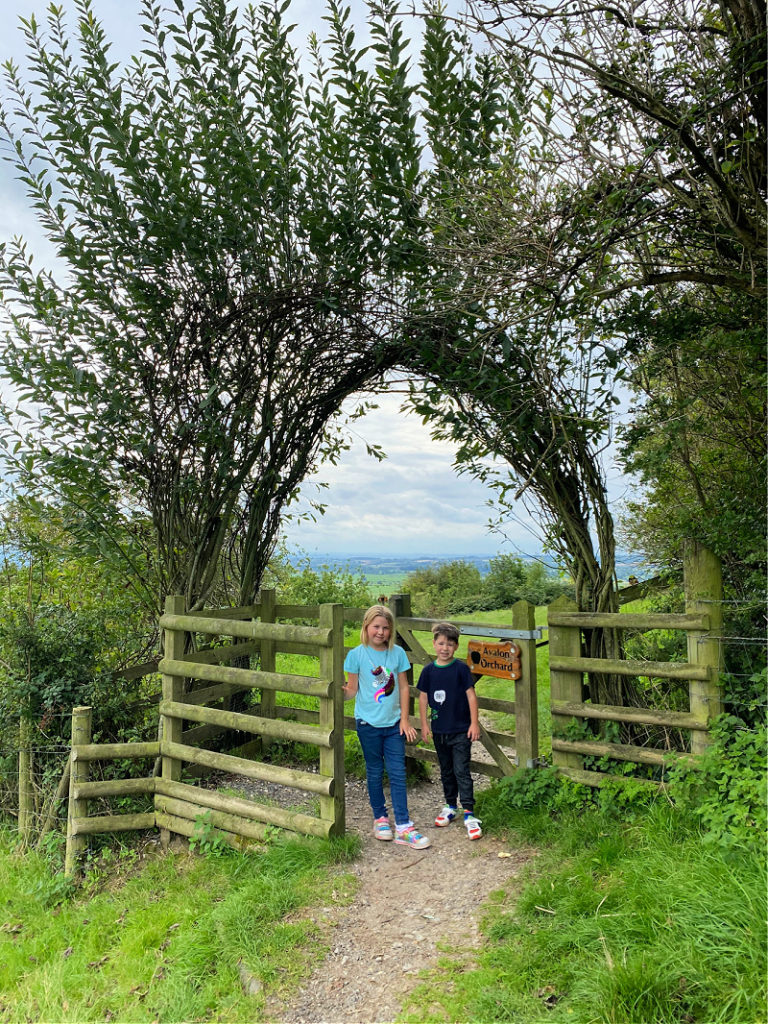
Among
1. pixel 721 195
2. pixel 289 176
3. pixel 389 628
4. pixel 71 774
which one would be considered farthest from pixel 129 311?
pixel 721 195

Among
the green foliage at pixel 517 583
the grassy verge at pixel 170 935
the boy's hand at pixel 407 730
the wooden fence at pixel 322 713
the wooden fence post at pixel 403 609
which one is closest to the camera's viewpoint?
the grassy verge at pixel 170 935

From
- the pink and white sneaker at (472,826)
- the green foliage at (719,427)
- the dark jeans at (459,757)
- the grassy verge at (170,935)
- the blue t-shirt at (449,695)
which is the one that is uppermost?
the green foliage at (719,427)

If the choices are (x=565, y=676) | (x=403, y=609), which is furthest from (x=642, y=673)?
(x=403, y=609)

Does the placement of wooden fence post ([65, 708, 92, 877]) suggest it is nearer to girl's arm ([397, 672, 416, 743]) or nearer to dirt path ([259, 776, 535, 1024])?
dirt path ([259, 776, 535, 1024])

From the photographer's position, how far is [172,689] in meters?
5.64

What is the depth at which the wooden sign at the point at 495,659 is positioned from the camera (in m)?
5.25

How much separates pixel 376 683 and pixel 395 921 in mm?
1573

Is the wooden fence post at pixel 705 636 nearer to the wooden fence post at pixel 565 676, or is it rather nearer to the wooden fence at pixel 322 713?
the wooden fence at pixel 322 713

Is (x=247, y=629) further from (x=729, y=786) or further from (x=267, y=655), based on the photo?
(x=729, y=786)

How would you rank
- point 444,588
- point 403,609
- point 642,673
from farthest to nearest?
point 444,588 → point 403,609 → point 642,673

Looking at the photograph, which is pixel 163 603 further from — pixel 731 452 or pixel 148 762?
pixel 731 452

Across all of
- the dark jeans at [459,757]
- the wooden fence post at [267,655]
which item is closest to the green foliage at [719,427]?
the dark jeans at [459,757]

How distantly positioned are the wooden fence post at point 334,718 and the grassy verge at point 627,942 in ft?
4.08

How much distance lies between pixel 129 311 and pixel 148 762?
4.07 meters
